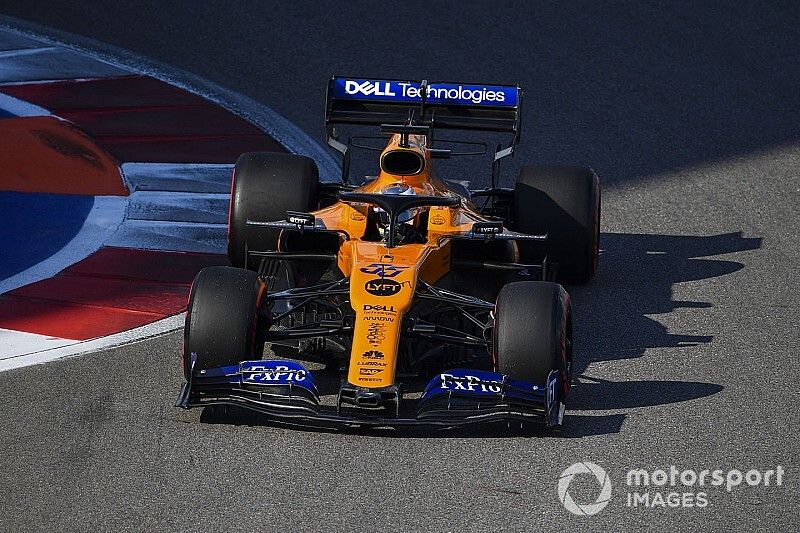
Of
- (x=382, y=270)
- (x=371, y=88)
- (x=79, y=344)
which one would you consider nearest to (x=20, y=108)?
(x=371, y=88)

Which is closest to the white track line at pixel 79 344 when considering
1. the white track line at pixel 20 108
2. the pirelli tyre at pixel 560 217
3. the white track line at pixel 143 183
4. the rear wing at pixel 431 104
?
the white track line at pixel 143 183

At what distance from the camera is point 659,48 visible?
14.6 meters

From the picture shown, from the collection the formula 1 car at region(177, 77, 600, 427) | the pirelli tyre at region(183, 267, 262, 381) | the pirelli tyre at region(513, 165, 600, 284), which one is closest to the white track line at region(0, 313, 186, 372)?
the formula 1 car at region(177, 77, 600, 427)

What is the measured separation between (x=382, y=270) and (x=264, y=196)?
1582mm

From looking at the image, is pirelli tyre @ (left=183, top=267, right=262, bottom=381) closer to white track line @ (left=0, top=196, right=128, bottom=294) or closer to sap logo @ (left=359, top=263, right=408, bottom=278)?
sap logo @ (left=359, top=263, right=408, bottom=278)

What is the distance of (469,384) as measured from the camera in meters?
6.88

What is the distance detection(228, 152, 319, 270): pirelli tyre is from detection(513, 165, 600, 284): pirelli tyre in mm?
1262

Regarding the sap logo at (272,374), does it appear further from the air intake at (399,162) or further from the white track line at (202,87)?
the white track line at (202,87)

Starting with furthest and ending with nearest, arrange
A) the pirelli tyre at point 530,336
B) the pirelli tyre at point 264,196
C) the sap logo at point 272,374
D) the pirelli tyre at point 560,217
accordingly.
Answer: the pirelli tyre at point 560,217, the pirelli tyre at point 264,196, the pirelli tyre at point 530,336, the sap logo at point 272,374

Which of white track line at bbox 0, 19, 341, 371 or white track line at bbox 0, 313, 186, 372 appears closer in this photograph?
white track line at bbox 0, 313, 186, 372

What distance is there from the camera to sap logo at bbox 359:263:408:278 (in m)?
7.54

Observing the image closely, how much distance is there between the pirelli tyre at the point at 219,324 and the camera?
7.17 metres

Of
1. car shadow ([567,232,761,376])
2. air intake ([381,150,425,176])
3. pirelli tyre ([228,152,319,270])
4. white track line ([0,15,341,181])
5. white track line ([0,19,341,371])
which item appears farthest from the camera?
white track line ([0,15,341,181])

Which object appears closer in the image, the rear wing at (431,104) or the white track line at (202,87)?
the rear wing at (431,104)
